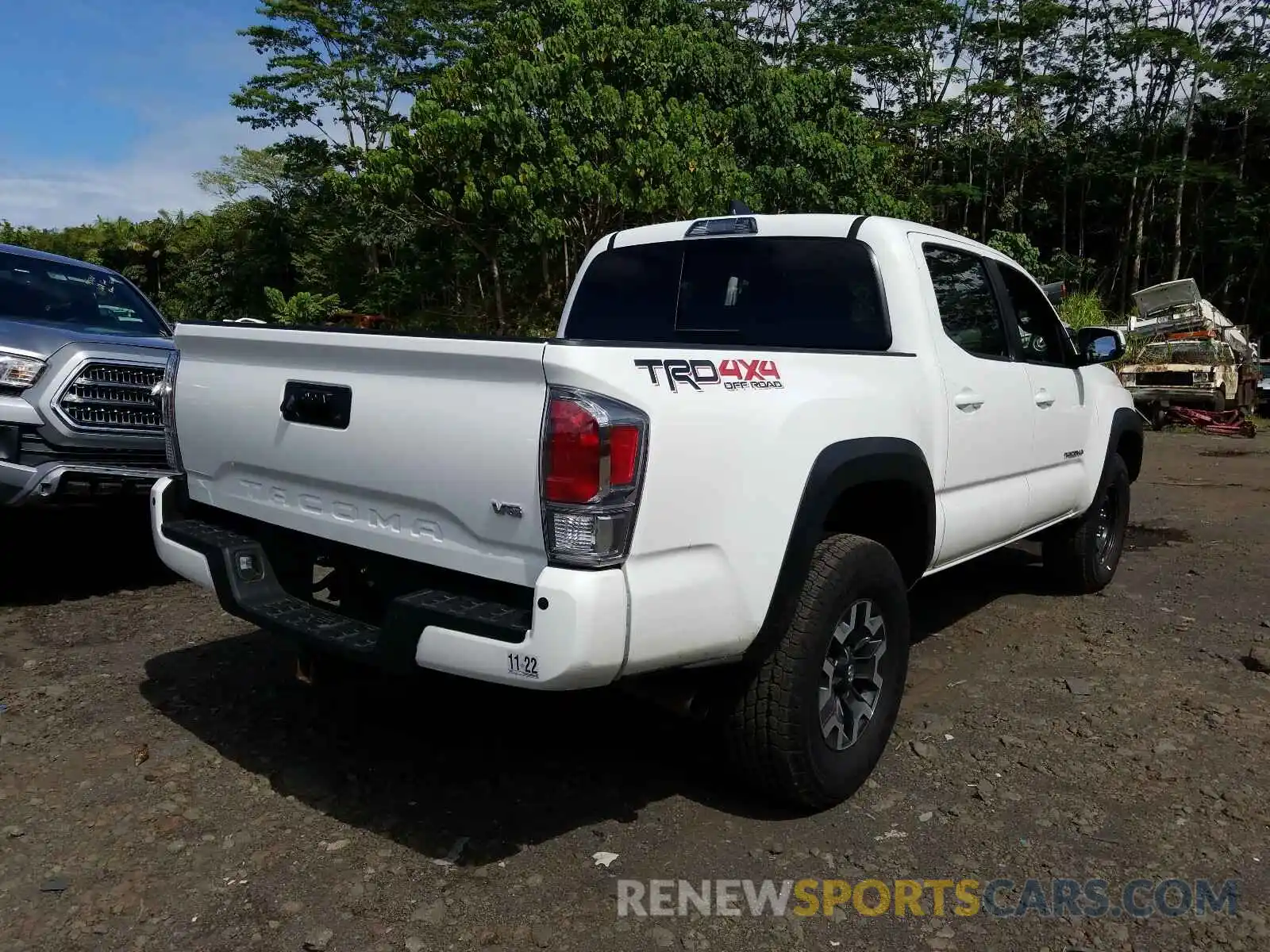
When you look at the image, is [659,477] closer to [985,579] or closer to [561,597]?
[561,597]

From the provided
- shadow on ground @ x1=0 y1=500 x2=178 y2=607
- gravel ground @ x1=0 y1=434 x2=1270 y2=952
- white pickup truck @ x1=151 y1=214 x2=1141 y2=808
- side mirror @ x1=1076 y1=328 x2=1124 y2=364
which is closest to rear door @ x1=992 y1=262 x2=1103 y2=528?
side mirror @ x1=1076 y1=328 x2=1124 y2=364

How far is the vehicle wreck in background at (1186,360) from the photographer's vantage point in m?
16.7

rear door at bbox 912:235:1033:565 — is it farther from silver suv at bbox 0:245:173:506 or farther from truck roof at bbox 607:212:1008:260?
silver suv at bbox 0:245:173:506

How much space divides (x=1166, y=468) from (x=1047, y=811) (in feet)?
33.2

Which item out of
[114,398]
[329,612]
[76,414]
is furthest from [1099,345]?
[76,414]

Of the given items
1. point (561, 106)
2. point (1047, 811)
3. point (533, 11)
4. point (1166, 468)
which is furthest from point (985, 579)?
point (533, 11)

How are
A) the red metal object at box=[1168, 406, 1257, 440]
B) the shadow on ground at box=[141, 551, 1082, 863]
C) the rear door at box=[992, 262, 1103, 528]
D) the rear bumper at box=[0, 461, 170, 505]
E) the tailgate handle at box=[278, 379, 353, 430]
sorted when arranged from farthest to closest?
1. the red metal object at box=[1168, 406, 1257, 440]
2. the rear bumper at box=[0, 461, 170, 505]
3. the rear door at box=[992, 262, 1103, 528]
4. the shadow on ground at box=[141, 551, 1082, 863]
5. the tailgate handle at box=[278, 379, 353, 430]

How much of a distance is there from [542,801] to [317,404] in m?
1.41

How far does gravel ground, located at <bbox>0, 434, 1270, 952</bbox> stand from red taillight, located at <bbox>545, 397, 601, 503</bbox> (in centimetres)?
113

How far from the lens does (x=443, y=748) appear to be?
11.7 feet

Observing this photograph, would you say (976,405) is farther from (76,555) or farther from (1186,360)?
(1186,360)

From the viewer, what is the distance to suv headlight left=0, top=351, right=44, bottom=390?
503 cm

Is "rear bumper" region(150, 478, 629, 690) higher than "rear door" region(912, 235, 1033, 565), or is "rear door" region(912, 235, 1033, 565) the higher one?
"rear door" region(912, 235, 1033, 565)

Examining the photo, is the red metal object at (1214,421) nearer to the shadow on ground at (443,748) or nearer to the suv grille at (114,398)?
the shadow on ground at (443,748)
